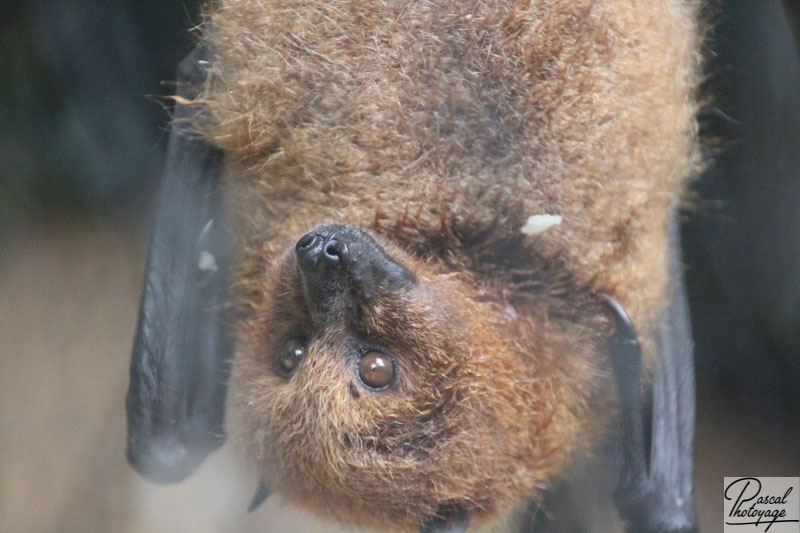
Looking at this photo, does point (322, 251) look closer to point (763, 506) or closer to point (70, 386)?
point (763, 506)

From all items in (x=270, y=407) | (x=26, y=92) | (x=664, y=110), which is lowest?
(x=270, y=407)

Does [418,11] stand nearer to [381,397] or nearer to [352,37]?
[352,37]

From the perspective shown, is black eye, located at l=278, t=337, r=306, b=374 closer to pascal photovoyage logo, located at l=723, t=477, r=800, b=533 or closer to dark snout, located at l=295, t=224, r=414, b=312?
dark snout, located at l=295, t=224, r=414, b=312

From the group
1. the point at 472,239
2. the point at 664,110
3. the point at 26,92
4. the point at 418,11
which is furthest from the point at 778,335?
the point at 26,92

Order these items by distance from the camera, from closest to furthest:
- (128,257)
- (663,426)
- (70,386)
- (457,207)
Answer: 1. (457,207)
2. (663,426)
3. (128,257)
4. (70,386)

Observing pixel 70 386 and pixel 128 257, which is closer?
pixel 128 257

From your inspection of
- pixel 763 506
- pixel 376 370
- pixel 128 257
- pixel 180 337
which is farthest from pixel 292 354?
pixel 763 506

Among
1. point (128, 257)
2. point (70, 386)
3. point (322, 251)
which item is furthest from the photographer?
point (70, 386)

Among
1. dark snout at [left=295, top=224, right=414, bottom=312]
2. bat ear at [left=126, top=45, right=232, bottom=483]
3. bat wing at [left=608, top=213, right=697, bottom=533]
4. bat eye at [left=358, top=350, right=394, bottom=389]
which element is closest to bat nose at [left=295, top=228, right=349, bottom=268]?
dark snout at [left=295, top=224, right=414, bottom=312]
